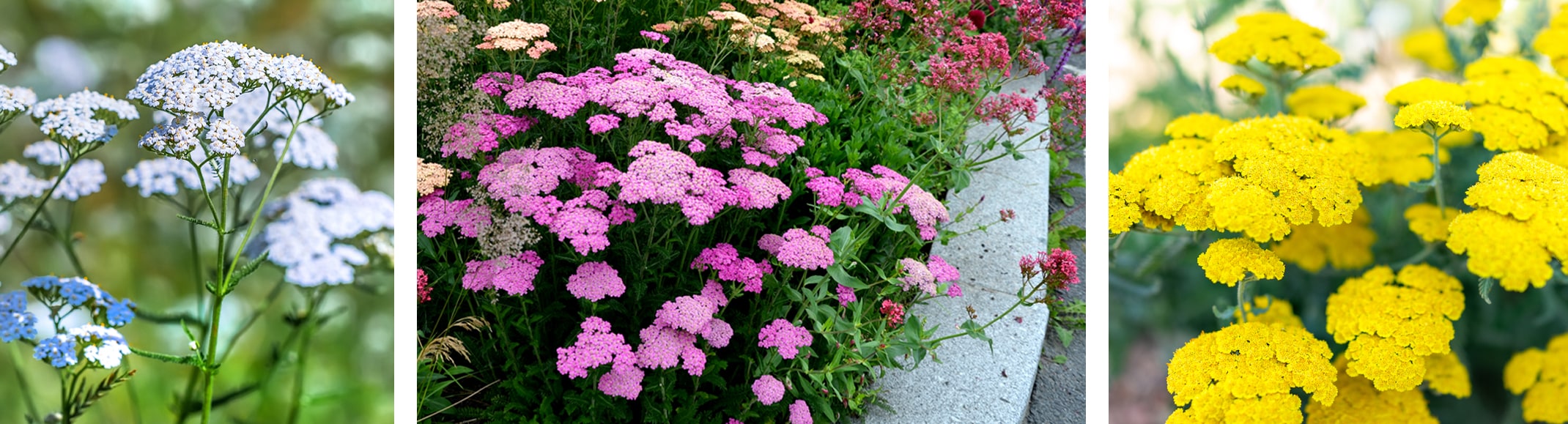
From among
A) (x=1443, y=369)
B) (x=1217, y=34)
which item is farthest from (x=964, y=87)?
(x=1443, y=369)

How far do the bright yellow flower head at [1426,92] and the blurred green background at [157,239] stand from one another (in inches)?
43.9

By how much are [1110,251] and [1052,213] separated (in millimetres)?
1358

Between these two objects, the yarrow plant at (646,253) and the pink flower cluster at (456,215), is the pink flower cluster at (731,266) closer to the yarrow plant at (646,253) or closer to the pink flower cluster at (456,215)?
the yarrow plant at (646,253)

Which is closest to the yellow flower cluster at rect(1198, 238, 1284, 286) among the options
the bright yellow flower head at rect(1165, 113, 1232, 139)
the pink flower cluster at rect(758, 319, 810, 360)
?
the bright yellow flower head at rect(1165, 113, 1232, 139)

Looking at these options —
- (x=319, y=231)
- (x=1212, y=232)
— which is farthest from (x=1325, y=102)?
(x=319, y=231)

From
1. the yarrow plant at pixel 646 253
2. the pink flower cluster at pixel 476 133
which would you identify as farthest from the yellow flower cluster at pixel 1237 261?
the pink flower cluster at pixel 476 133

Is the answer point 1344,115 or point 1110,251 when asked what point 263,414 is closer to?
point 1110,251

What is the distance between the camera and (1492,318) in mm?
1006

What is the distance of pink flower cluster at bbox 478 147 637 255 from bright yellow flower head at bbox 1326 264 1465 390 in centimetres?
87

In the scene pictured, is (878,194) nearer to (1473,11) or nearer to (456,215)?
(456,215)

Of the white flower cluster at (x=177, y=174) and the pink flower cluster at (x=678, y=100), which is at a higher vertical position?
the white flower cluster at (x=177, y=174)

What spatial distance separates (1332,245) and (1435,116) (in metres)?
0.18

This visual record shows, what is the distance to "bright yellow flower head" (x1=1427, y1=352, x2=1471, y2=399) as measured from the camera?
37.2 inches

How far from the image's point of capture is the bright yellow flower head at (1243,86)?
1.06 meters
